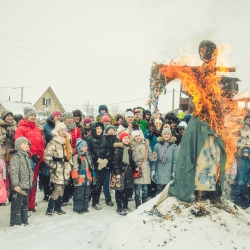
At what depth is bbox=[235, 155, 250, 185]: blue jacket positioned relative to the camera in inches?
317

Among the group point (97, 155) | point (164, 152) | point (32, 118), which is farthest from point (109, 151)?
point (32, 118)

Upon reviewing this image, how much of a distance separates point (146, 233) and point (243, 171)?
13.0 ft

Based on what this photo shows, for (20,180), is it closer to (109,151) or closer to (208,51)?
(109,151)

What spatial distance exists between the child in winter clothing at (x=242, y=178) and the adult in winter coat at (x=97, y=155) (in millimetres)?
3108

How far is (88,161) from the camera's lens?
7.79m

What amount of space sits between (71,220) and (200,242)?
312 centimetres

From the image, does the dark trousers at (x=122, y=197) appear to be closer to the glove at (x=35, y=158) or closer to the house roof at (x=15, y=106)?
the glove at (x=35, y=158)

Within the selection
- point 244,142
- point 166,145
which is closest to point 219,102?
point 166,145

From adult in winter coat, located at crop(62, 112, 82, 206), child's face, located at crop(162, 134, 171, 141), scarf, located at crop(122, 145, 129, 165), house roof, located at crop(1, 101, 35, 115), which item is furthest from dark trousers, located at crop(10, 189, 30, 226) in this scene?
house roof, located at crop(1, 101, 35, 115)

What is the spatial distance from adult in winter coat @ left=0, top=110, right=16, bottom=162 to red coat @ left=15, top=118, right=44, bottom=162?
0.39 meters

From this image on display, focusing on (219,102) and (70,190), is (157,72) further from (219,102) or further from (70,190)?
(70,190)

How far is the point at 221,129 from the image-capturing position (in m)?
5.48

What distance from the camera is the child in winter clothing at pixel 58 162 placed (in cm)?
721

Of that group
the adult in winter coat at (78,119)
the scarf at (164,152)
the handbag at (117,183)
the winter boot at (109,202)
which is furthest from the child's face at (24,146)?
the scarf at (164,152)
